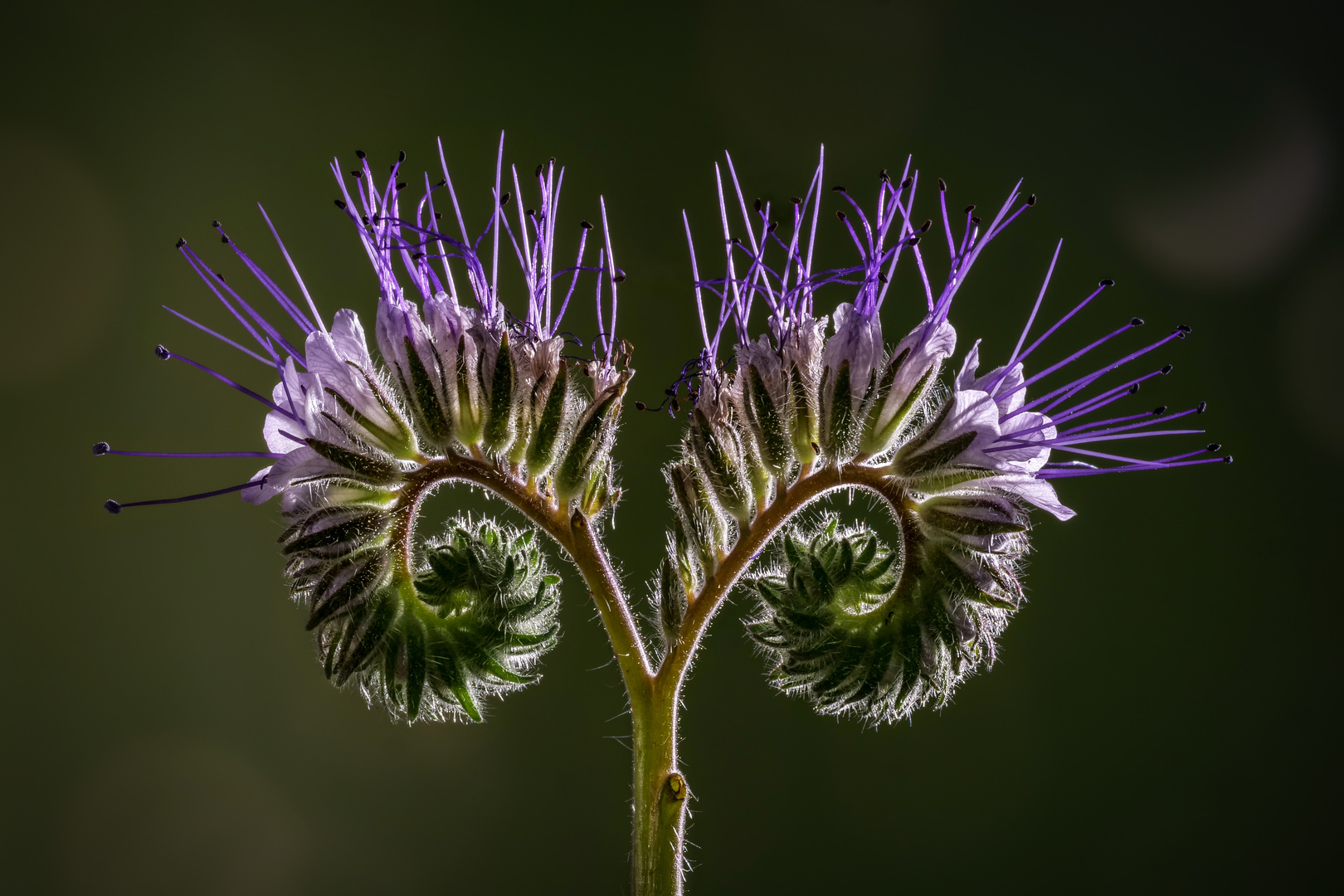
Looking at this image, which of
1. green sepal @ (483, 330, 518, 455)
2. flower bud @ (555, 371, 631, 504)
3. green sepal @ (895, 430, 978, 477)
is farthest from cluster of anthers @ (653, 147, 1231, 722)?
green sepal @ (483, 330, 518, 455)

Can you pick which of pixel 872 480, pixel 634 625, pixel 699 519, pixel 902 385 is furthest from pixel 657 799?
pixel 902 385

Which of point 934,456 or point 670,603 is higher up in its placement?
point 934,456

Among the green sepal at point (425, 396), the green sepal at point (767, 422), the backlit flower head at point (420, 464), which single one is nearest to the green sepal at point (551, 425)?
the backlit flower head at point (420, 464)

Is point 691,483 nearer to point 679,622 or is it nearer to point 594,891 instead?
point 679,622

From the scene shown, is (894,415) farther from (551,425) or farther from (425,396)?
(425,396)

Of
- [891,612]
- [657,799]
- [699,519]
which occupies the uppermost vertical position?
[699,519]

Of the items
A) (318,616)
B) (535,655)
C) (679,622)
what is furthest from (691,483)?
(318,616)

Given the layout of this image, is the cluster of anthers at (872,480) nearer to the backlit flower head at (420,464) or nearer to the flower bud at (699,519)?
the flower bud at (699,519)
